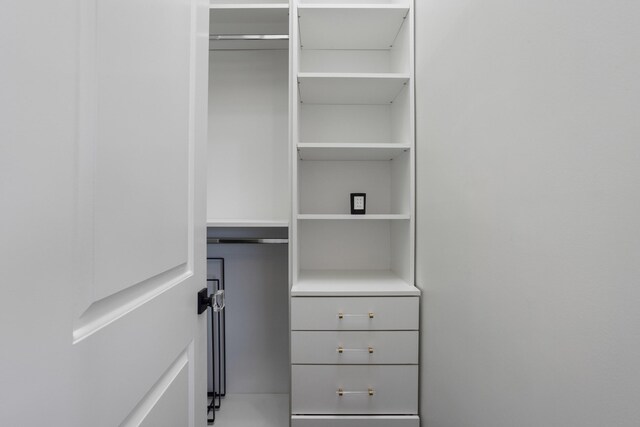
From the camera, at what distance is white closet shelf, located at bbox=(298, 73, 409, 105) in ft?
4.93

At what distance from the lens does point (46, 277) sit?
0.35 meters

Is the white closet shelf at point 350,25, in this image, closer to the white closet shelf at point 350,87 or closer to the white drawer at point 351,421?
the white closet shelf at point 350,87

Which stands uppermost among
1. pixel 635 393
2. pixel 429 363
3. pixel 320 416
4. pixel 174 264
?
pixel 174 264

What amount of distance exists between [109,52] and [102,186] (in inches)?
7.1

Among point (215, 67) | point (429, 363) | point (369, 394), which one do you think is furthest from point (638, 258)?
point (215, 67)

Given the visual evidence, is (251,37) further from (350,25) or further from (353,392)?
(353,392)

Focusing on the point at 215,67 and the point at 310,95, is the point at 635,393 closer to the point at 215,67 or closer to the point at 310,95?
the point at 310,95

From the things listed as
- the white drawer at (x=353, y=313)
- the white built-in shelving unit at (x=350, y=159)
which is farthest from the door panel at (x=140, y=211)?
the white built-in shelving unit at (x=350, y=159)

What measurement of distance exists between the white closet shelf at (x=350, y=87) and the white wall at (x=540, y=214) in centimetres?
42

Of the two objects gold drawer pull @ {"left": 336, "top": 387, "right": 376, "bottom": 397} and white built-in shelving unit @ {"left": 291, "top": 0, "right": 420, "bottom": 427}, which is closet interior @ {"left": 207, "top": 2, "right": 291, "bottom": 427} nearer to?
white built-in shelving unit @ {"left": 291, "top": 0, "right": 420, "bottom": 427}

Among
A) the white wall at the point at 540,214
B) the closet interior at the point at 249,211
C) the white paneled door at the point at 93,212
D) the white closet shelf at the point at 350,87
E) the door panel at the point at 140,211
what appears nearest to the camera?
the white paneled door at the point at 93,212

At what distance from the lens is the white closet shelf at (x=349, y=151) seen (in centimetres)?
150

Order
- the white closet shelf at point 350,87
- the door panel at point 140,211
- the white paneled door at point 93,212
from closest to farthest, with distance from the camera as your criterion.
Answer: the white paneled door at point 93,212 < the door panel at point 140,211 < the white closet shelf at point 350,87

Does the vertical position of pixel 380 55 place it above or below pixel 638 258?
above
